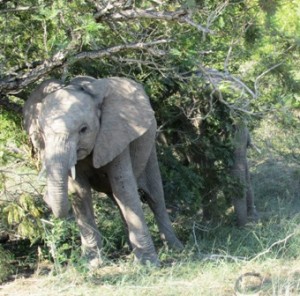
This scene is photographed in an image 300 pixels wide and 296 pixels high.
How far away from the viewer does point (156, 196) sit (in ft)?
25.9

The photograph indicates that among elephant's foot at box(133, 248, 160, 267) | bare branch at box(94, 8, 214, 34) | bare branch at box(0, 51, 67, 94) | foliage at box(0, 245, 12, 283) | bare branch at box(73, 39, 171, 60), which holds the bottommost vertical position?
elephant's foot at box(133, 248, 160, 267)

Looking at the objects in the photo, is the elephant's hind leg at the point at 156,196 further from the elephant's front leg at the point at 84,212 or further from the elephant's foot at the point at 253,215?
the elephant's foot at the point at 253,215

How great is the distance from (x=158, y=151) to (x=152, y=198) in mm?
1034

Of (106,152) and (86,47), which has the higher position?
(86,47)

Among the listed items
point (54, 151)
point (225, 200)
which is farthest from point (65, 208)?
point (225, 200)

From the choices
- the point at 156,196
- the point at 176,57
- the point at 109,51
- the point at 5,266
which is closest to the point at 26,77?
the point at 109,51

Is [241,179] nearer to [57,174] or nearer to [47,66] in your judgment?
[47,66]

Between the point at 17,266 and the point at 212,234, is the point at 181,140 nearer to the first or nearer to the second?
the point at 212,234

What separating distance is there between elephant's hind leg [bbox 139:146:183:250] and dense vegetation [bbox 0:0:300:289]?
10.2 inches

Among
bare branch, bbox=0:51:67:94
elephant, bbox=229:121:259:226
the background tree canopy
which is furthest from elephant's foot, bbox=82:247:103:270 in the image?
elephant, bbox=229:121:259:226

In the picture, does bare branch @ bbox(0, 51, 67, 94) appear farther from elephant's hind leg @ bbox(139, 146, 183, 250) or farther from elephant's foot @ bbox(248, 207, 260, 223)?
elephant's foot @ bbox(248, 207, 260, 223)

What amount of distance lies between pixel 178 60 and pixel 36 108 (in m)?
1.69

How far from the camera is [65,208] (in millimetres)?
5965

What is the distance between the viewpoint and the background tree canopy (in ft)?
21.4
